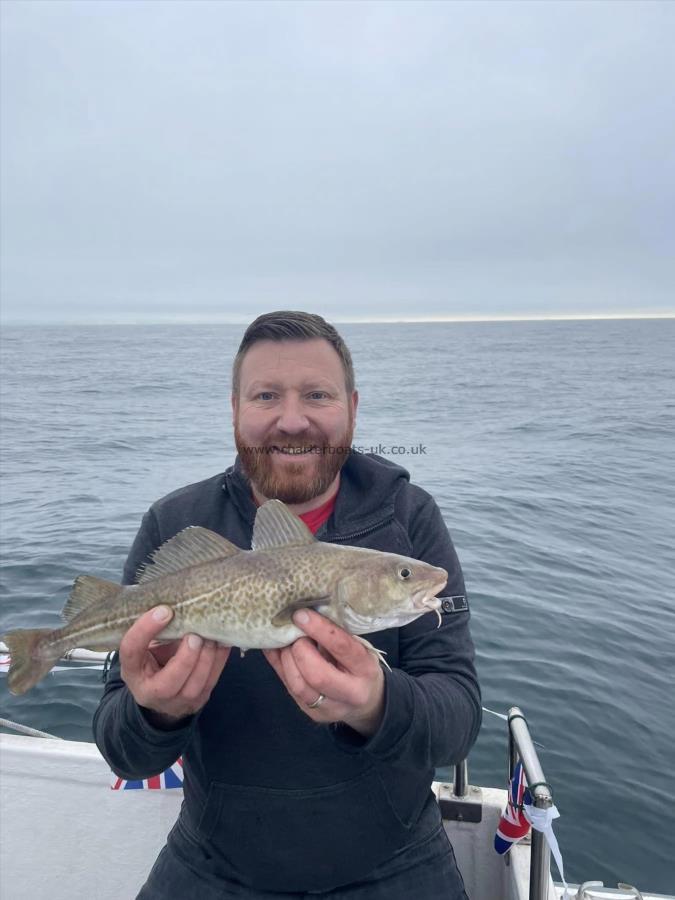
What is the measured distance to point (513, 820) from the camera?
419cm

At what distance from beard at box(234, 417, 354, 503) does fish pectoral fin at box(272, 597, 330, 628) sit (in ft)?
3.03

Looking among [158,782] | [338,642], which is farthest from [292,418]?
[158,782]

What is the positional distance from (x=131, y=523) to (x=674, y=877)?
13.0m

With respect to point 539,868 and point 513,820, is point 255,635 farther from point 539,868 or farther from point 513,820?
point 513,820

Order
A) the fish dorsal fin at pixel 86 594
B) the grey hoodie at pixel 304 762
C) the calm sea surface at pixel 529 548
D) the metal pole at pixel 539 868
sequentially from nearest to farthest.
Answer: the grey hoodie at pixel 304 762 < the metal pole at pixel 539 868 < the fish dorsal fin at pixel 86 594 < the calm sea surface at pixel 529 548

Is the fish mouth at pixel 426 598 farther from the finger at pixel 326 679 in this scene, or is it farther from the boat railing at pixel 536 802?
the boat railing at pixel 536 802

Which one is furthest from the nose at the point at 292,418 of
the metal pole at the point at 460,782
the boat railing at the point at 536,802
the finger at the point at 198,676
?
the metal pole at the point at 460,782

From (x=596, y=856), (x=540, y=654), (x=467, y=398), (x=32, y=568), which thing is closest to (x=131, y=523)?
(x=32, y=568)

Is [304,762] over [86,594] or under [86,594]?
under

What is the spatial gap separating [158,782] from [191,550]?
2.34m

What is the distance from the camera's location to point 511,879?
4.27 metres

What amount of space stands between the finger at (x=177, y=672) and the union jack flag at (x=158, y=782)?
207 cm

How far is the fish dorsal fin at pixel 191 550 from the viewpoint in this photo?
3.42 m

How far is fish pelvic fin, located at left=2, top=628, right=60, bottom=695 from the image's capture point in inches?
138
